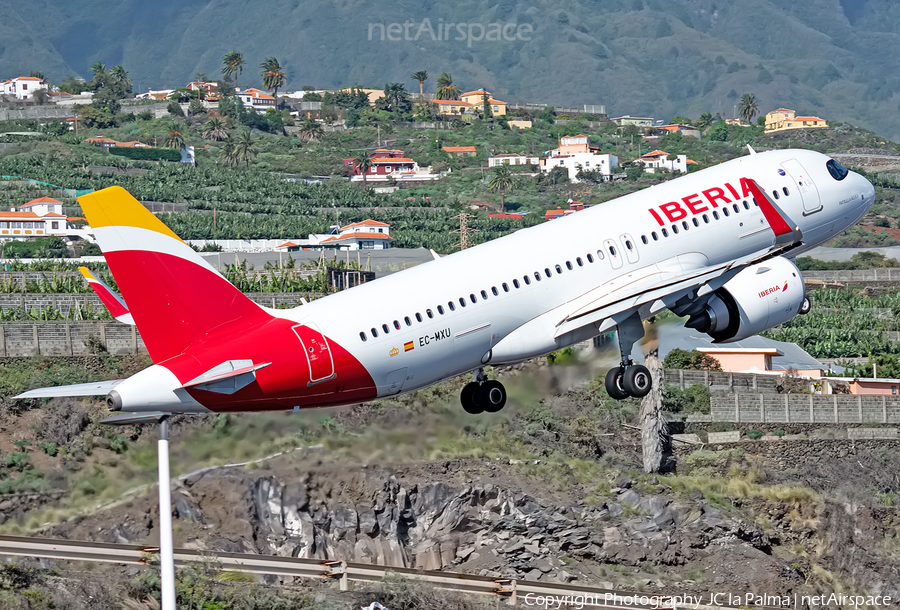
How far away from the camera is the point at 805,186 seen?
45.2 metres

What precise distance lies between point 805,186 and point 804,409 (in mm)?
31582

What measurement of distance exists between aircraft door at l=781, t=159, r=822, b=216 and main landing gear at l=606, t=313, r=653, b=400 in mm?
8440

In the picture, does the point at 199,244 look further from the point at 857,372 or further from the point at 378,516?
the point at 378,516

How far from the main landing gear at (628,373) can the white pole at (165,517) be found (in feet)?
46.4

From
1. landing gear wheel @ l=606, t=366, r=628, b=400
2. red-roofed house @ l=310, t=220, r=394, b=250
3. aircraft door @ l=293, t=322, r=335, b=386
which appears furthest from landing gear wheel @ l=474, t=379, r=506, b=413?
red-roofed house @ l=310, t=220, r=394, b=250

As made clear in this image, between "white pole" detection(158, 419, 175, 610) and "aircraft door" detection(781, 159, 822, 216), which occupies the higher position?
"aircraft door" detection(781, 159, 822, 216)

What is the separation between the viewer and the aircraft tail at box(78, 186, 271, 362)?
31.6 metres

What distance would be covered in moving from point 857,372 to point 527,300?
62811 mm

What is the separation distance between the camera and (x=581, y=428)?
66.6 m

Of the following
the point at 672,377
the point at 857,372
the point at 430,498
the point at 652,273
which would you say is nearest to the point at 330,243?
the point at 857,372

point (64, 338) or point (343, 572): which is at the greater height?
point (64, 338)

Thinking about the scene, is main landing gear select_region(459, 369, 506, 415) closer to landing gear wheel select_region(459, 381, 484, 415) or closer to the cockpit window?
landing gear wheel select_region(459, 381, 484, 415)
